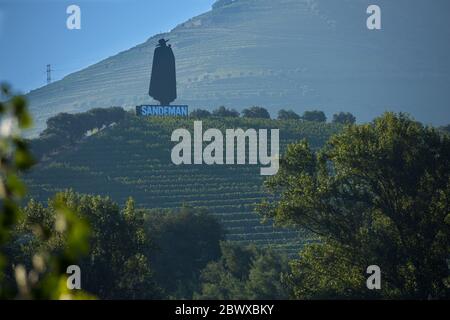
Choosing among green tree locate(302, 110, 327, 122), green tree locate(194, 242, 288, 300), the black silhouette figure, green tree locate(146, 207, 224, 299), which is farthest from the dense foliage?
green tree locate(194, 242, 288, 300)

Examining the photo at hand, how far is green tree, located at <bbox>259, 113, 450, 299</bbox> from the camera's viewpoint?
3316cm

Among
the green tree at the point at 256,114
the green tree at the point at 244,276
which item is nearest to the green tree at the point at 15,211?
the green tree at the point at 244,276

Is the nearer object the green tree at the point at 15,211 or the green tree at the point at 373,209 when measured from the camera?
the green tree at the point at 15,211

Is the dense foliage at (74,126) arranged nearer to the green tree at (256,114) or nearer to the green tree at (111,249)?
the green tree at (256,114)

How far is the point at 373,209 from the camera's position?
119ft

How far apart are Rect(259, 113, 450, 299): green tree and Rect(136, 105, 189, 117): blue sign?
211 ft

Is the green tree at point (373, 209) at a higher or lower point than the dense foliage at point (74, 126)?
lower

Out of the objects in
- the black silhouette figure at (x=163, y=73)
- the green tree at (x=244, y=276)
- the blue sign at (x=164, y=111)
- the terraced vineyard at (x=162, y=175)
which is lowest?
the green tree at (x=244, y=276)

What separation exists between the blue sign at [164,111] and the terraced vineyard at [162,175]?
2.23m

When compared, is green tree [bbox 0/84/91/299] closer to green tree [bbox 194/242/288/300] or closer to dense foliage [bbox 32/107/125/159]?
green tree [bbox 194/242/288/300]

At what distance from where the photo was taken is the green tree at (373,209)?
1305 inches

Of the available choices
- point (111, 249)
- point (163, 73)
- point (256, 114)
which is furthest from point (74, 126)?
point (111, 249)

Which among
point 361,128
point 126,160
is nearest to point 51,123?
point 126,160
